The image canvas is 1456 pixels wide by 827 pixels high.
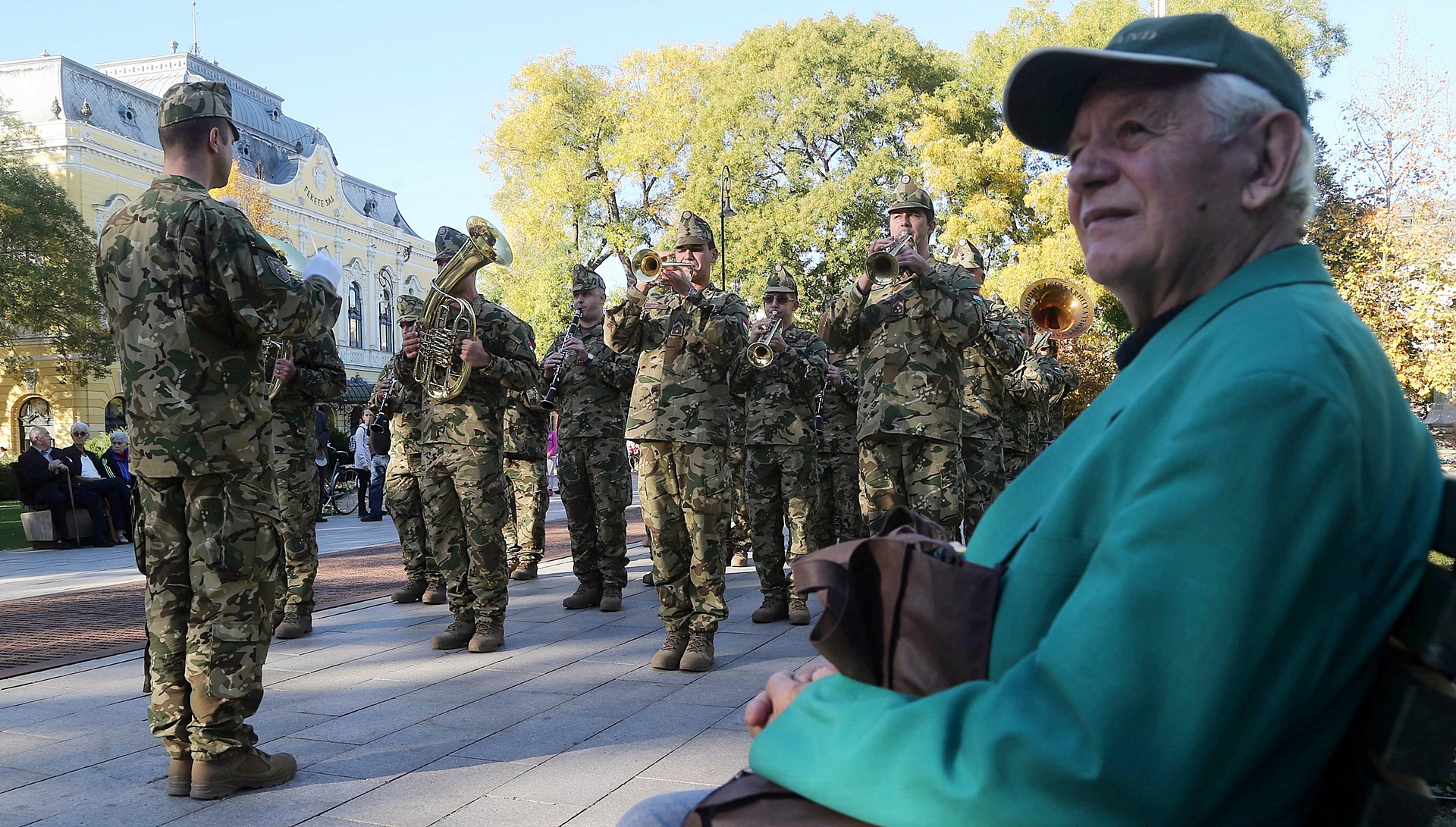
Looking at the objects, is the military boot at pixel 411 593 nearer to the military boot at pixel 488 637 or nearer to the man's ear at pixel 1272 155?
the military boot at pixel 488 637

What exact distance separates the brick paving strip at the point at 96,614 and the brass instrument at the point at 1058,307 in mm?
6315

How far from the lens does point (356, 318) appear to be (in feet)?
179

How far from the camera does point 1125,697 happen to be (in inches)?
40.6

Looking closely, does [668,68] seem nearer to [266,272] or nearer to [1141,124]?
[266,272]

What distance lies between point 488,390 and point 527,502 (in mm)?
3523

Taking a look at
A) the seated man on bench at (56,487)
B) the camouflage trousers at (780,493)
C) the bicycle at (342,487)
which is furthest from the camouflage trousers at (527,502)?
the bicycle at (342,487)

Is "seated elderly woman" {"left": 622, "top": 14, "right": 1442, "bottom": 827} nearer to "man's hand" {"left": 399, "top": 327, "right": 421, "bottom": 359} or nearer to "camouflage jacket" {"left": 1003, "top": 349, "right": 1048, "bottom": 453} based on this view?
"man's hand" {"left": 399, "top": 327, "right": 421, "bottom": 359}

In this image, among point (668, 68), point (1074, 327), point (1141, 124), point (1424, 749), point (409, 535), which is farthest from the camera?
point (668, 68)

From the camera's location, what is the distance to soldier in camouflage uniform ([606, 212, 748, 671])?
662 centimetres

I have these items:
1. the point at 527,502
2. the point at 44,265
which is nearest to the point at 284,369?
the point at 527,502

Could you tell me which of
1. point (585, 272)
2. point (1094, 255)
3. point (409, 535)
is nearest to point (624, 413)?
point (585, 272)

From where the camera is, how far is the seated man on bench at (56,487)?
16.0 meters

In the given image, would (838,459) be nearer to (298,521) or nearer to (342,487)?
(298,521)

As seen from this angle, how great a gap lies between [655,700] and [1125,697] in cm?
490
